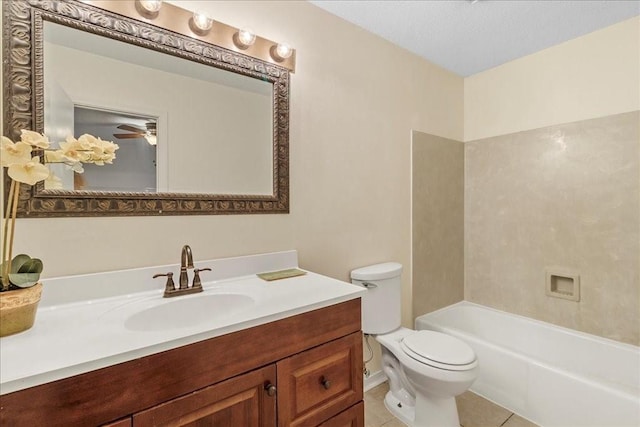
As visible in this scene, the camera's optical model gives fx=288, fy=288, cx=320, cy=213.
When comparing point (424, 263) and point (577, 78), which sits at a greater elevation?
point (577, 78)

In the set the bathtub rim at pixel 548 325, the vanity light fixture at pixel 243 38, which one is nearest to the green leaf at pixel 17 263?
the vanity light fixture at pixel 243 38

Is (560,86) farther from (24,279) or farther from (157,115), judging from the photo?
(24,279)

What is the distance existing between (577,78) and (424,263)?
162 cm

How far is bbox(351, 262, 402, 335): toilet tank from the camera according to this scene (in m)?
1.73

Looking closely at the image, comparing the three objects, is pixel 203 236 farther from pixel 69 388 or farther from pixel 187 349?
pixel 69 388

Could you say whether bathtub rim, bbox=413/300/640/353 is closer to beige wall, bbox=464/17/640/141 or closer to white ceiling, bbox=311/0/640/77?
beige wall, bbox=464/17/640/141

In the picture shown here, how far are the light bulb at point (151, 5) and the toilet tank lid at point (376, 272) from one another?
157 cm

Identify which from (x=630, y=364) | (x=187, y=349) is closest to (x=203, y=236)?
(x=187, y=349)

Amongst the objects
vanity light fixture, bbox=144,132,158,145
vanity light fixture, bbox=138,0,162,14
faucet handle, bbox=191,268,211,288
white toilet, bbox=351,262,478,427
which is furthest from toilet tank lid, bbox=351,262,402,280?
vanity light fixture, bbox=138,0,162,14

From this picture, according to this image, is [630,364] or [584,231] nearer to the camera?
[630,364]

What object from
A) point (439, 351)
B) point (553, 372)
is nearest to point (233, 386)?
point (439, 351)

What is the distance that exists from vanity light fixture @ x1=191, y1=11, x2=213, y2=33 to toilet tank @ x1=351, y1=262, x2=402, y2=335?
145 cm

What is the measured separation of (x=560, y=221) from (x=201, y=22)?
2496 millimetres

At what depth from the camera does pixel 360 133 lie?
5.98 ft
